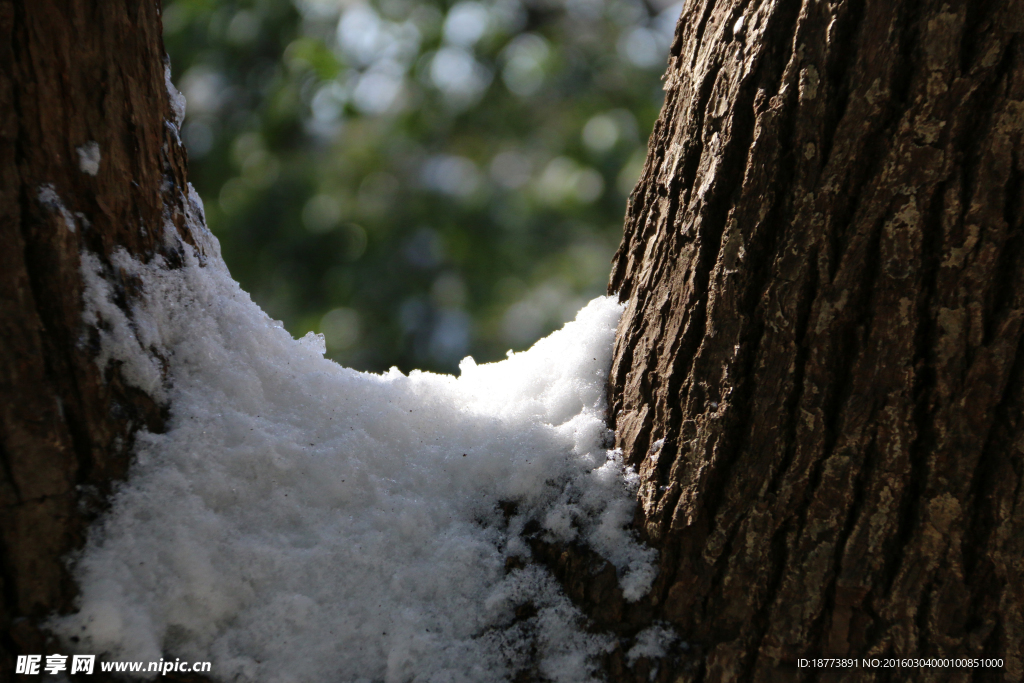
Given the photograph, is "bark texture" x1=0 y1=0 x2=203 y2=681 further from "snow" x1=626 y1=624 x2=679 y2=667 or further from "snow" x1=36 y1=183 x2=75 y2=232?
"snow" x1=626 y1=624 x2=679 y2=667

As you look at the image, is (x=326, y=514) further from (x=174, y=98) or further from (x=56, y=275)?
(x=174, y=98)

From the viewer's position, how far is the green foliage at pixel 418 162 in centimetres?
395

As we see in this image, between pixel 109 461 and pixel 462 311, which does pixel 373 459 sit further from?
pixel 462 311

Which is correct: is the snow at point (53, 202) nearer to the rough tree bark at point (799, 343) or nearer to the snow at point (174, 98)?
the rough tree bark at point (799, 343)

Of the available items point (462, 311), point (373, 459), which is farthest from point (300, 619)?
point (462, 311)

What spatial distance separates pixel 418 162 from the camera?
4223 millimetres

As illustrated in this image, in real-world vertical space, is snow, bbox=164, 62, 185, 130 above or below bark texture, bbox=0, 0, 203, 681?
above

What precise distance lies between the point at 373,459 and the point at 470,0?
4067 millimetres

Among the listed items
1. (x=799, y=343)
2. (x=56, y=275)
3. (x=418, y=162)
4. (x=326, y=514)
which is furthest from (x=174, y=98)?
(x=418, y=162)

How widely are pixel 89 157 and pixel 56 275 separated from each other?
128 mm

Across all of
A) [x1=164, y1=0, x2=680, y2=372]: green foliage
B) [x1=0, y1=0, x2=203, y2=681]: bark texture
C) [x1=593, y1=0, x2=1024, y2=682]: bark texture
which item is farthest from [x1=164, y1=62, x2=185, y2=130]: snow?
[x1=164, y1=0, x2=680, y2=372]: green foliage

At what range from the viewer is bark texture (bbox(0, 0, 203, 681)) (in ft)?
2.13

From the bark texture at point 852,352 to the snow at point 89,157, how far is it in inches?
24.6

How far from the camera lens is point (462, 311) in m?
3.96
